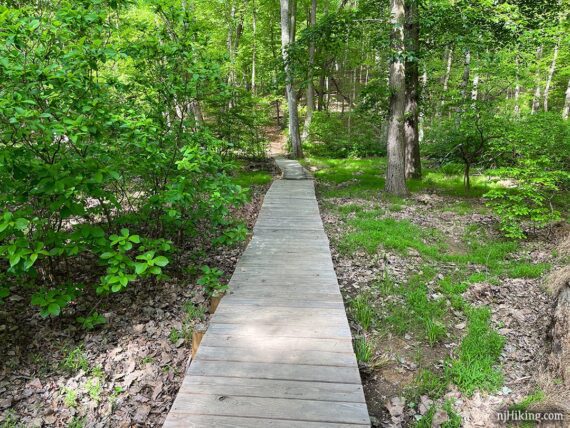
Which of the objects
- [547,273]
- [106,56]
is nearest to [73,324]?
[106,56]

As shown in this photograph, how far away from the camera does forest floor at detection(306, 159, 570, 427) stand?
3529 mm

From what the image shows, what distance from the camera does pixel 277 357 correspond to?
344cm

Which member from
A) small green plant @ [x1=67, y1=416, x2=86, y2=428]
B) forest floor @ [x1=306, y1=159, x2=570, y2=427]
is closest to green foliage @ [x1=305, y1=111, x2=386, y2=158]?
forest floor @ [x1=306, y1=159, x2=570, y2=427]

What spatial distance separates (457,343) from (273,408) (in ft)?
8.81

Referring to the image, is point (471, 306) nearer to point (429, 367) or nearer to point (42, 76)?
point (429, 367)

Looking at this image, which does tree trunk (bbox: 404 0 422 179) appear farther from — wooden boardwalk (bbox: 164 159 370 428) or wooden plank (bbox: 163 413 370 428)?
wooden plank (bbox: 163 413 370 428)

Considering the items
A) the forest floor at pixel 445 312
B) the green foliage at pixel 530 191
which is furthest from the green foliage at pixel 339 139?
the green foliage at pixel 530 191

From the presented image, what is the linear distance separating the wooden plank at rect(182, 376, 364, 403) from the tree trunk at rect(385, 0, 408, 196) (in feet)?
28.8

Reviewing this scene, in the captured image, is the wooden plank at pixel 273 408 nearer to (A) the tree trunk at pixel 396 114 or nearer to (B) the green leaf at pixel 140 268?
(B) the green leaf at pixel 140 268

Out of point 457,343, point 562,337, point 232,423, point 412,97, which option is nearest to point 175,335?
point 232,423

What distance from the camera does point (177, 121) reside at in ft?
18.7

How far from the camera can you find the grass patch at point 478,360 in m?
3.71

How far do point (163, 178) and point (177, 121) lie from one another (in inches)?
39.8

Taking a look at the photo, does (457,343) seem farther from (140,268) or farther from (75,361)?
(75,361)
